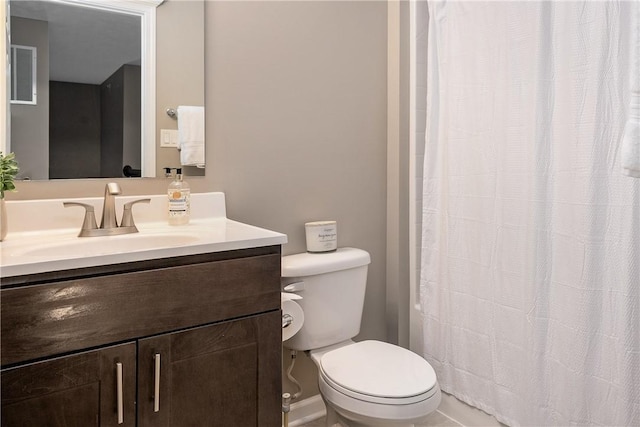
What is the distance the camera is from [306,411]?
6.79 feet

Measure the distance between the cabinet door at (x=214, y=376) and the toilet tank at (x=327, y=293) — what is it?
1.36ft

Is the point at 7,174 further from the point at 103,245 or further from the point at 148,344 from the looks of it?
the point at 148,344

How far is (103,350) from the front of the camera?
1141 mm

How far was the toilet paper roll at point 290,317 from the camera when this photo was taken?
5.28ft

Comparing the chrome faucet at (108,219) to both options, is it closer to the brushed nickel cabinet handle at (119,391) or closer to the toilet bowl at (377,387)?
the brushed nickel cabinet handle at (119,391)

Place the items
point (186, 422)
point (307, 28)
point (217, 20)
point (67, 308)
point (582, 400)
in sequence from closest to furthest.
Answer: point (67, 308) → point (186, 422) → point (582, 400) → point (217, 20) → point (307, 28)

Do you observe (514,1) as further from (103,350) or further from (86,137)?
(103,350)

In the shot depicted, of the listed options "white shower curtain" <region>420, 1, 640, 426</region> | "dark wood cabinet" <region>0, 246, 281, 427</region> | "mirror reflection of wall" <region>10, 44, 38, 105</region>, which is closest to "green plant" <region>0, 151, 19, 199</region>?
"mirror reflection of wall" <region>10, 44, 38, 105</region>

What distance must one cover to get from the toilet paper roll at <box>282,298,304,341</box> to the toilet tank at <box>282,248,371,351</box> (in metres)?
0.17

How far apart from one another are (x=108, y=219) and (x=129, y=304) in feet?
1.49

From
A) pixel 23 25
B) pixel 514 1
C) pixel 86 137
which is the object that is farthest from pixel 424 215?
pixel 23 25

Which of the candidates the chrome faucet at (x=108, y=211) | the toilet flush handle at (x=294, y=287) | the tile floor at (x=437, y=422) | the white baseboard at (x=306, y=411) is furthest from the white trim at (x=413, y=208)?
the chrome faucet at (x=108, y=211)

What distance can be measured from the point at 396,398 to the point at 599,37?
1220 millimetres

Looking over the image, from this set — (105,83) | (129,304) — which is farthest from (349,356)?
(105,83)
